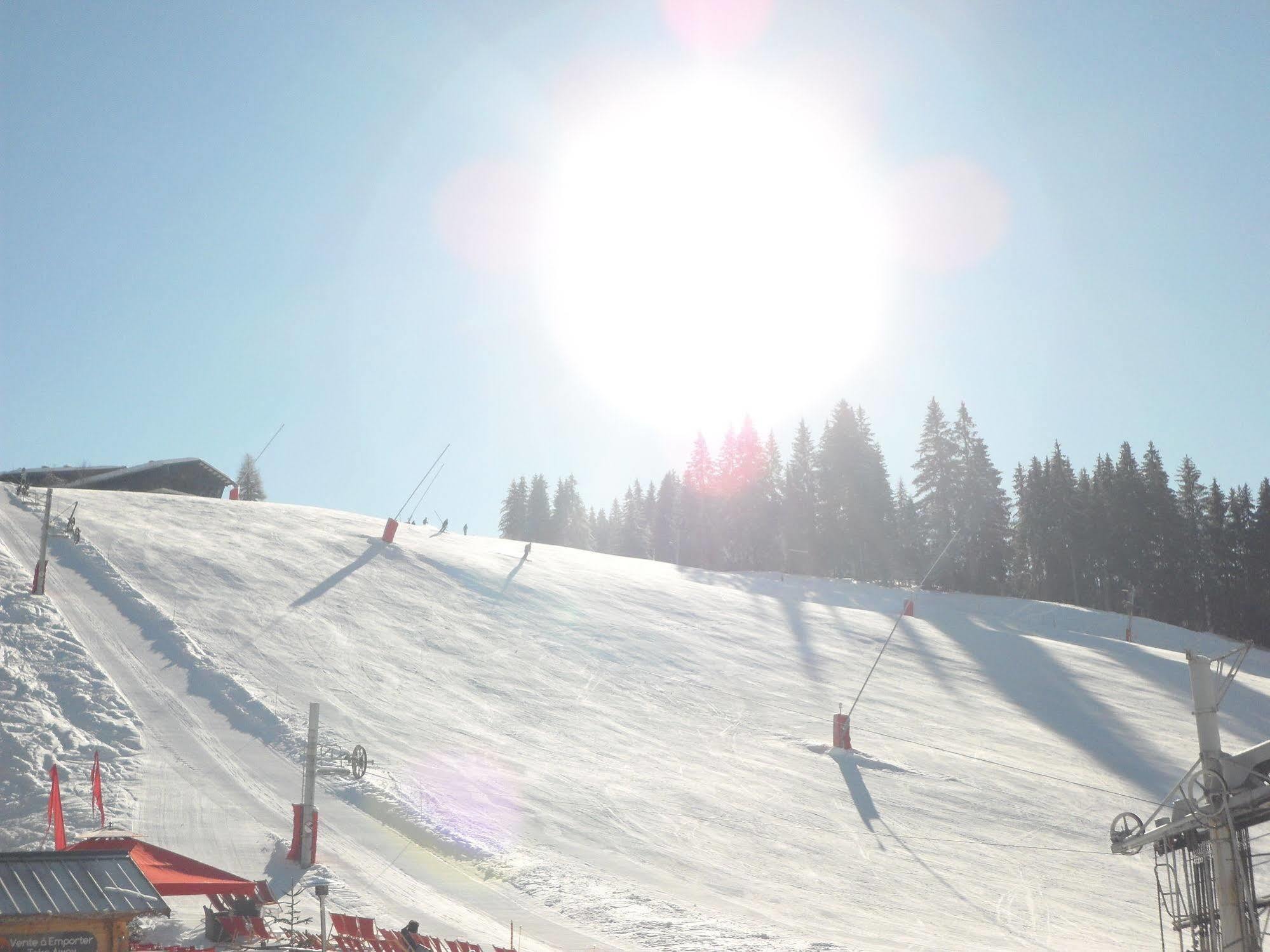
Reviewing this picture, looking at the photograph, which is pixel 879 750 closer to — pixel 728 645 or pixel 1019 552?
pixel 728 645

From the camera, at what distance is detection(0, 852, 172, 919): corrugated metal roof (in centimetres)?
702

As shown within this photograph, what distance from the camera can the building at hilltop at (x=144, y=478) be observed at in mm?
44625

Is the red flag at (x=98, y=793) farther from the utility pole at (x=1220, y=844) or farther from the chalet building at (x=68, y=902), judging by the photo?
the utility pole at (x=1220, y=844)

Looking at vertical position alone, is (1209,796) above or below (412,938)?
above

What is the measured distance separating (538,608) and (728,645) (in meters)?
6.53

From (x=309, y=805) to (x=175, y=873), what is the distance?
3520 millimetres

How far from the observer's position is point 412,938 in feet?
36.8

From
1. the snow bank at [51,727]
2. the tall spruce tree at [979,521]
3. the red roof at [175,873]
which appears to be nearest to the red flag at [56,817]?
the snow bank at [51,727]

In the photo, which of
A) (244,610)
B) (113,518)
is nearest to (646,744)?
(244,610)

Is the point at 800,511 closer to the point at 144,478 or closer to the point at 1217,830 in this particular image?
the point at 144,478

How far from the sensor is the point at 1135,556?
6538cm

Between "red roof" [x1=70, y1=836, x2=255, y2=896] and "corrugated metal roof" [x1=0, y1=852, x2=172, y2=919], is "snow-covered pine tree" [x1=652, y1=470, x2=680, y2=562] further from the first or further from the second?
"corrugated metal roof" [x1=0, y1=852, x2=172, y2=919]

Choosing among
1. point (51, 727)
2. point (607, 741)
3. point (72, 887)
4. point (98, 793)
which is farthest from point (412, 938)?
point (607, 741)

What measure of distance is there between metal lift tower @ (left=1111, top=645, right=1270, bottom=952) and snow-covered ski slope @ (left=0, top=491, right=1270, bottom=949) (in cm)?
602
